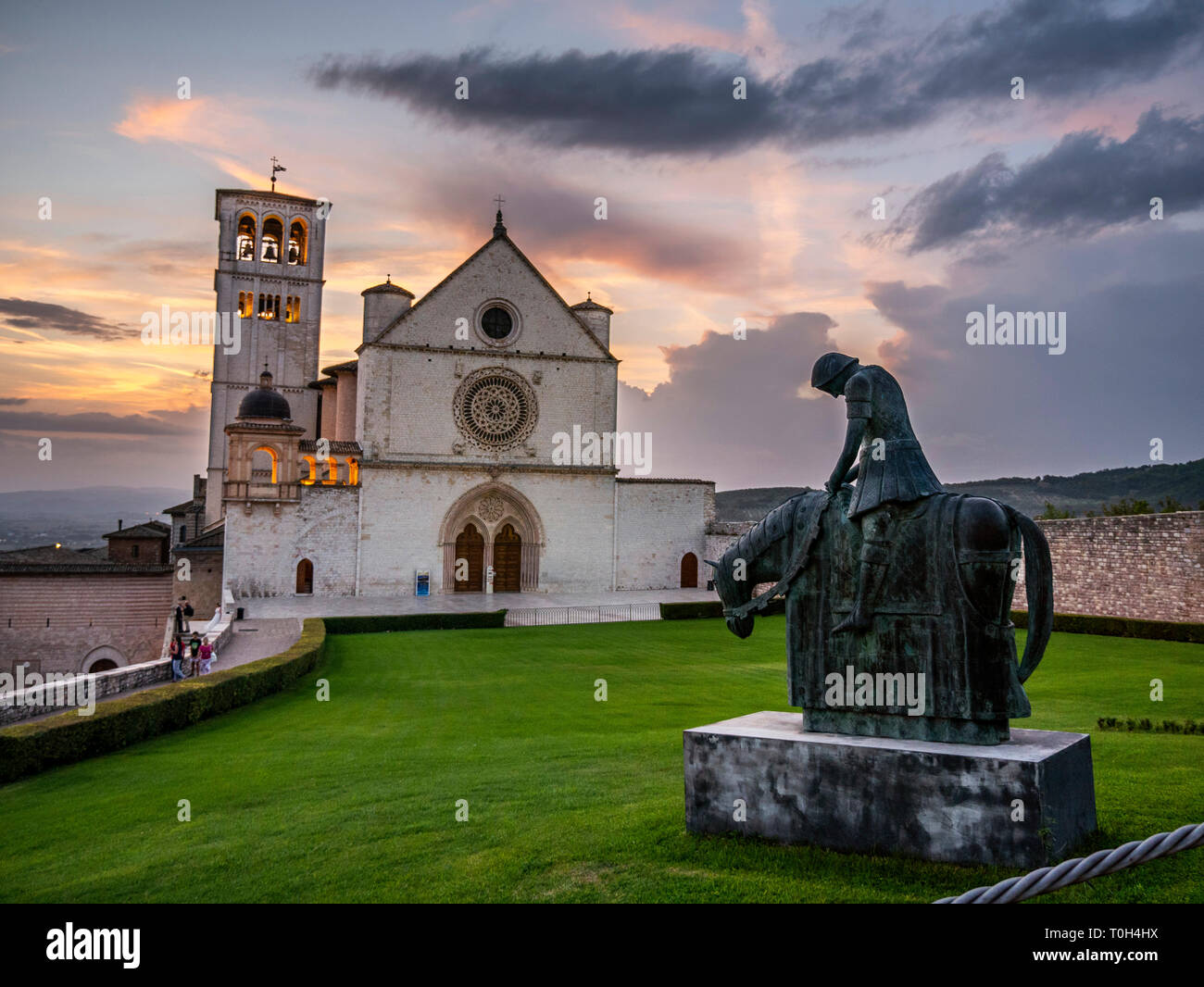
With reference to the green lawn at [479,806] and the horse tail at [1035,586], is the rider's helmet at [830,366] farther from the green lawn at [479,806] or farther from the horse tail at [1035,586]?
the green lawn at [479,806]

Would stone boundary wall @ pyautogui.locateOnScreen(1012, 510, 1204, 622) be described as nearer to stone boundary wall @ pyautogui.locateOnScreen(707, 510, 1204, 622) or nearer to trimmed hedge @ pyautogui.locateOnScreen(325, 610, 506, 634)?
stone boundary wall @ pyautogui.locateOnScreen(707, 510, 1204, 622)

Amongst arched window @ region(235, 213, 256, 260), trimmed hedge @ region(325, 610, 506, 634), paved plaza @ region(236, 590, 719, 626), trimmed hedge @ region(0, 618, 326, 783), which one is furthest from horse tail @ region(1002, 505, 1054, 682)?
arched window @ region(235, 213, 256, 260)

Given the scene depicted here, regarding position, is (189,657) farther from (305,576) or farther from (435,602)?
(305,576)

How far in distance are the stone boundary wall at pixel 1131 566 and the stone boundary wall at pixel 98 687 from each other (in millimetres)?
20622

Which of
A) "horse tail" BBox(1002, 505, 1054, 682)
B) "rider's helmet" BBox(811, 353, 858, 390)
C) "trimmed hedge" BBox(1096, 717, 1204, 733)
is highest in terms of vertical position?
"rider's helmet" BBox(811, 353, 858, 390)

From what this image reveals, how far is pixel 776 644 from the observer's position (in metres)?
25.2

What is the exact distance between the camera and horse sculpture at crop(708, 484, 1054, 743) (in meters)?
5.55

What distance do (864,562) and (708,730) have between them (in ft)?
5.48

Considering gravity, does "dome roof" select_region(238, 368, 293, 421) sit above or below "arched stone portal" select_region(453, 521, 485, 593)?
above

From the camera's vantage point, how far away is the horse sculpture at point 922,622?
5.55 m

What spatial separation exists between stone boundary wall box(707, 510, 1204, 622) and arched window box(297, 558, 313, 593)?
2845 cm

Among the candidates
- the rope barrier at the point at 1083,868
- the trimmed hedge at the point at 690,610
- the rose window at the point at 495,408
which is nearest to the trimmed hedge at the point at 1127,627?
the trimmed hedge at the point at 690,610
